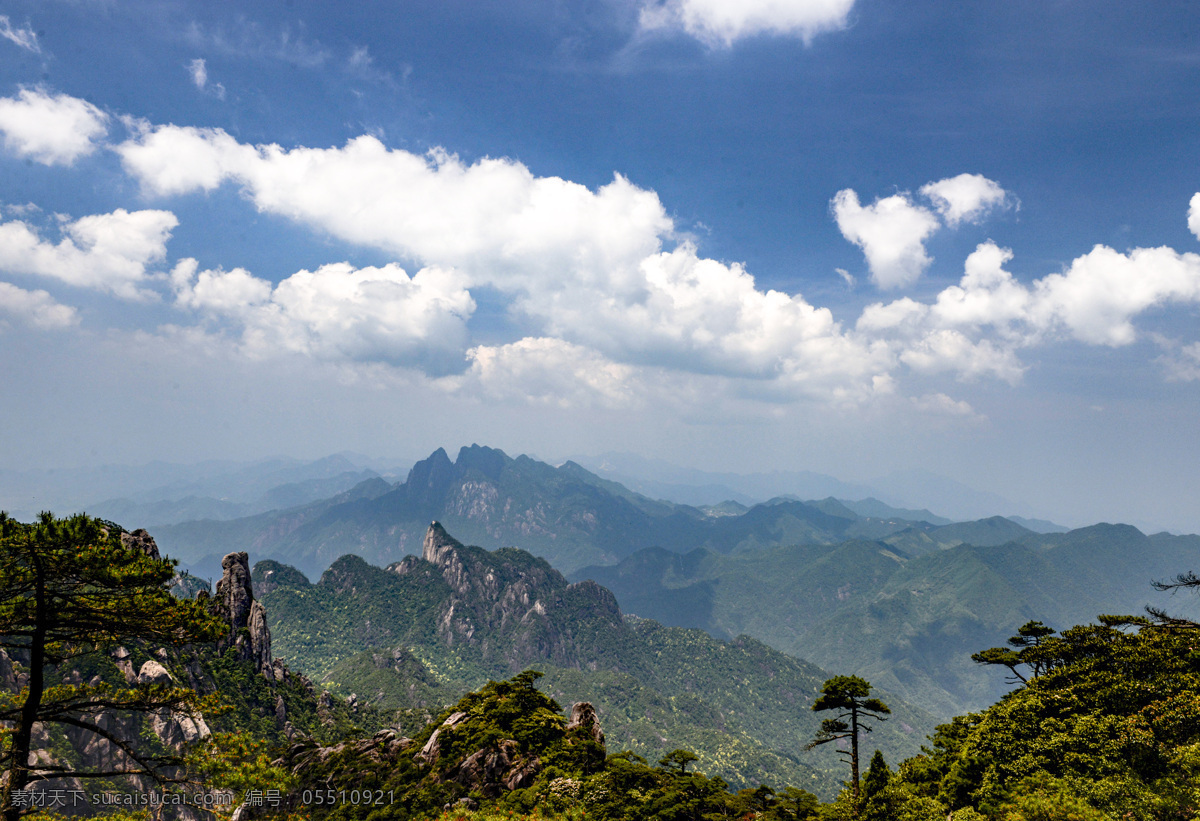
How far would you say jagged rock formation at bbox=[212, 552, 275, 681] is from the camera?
95.9m

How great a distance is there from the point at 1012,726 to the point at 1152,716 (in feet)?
24.1

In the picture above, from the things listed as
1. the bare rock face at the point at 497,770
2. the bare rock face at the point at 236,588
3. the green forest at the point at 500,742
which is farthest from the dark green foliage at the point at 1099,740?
the bare rock face at the point at 236,588

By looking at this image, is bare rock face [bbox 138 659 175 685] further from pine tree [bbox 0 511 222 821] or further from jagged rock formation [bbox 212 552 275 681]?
pine tree [bbox 0 511 222 821]

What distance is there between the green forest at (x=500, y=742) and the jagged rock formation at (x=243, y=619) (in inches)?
821

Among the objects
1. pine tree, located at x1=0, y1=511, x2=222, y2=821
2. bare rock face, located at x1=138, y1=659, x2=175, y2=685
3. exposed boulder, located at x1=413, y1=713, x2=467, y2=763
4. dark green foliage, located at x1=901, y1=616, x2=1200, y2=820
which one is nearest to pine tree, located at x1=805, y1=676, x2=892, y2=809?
dark green foliage, located at x1=901, y1=616, x2=1200, y2=820

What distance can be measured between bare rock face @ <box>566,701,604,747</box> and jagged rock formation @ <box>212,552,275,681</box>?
250 ft

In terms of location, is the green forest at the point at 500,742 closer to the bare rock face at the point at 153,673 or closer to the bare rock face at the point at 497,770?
the bare rock face at the point at 497,770

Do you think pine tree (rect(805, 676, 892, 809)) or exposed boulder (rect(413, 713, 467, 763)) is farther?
exposed boulder (rect(413, 713, 467, 763))

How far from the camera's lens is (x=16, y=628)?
54.0 ft

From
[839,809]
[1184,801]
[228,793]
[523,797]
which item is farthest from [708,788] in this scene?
[228,793]

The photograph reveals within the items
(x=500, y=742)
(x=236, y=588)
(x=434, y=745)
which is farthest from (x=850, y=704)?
(x=236, y=588)

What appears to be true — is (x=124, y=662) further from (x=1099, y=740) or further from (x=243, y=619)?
(x=1099, y=740)

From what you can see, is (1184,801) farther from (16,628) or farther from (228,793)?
(16,628)

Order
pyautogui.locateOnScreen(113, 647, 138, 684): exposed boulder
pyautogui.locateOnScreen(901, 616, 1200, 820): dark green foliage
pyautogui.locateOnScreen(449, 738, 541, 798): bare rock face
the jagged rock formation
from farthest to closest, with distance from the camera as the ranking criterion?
the jagged rock formation
pyautogui.locateOnScreen(113, 647, 138, 684): exposed boulder
pyautogui.locateOnScreen(449, 738, 541, 798): bare rock face
pyautogui.locateOnScreen(901, 616, 1200, 820): dark green foliage
